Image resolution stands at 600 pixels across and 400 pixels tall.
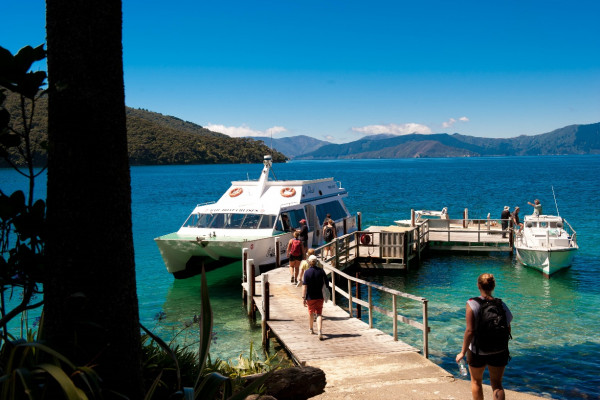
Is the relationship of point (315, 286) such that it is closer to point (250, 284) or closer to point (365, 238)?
point (250, 284)

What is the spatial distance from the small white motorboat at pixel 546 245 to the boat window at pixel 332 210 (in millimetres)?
8539

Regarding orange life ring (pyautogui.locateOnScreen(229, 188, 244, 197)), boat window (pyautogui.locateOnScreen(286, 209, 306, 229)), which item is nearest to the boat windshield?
boat window (pyautogui.locateOnScreen(286, 209, 306, 229))

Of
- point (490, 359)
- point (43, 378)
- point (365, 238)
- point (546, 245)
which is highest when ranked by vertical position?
point (43, 378)

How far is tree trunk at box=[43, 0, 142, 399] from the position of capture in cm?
395

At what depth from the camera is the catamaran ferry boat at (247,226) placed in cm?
1922

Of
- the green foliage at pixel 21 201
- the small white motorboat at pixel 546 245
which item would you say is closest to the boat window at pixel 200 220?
the small white motorboat at pixel 546 245

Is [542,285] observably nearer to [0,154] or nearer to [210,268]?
[210,268]

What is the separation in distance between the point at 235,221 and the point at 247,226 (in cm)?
56

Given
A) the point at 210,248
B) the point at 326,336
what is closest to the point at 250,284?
the point at 210,248

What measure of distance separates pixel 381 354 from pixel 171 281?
51.4 feet

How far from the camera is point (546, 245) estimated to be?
22516 mm

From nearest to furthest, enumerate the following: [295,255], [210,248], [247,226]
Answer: [295,255]
[210,248]
[247,226]

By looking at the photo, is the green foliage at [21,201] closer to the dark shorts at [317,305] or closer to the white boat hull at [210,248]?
the dark shorts at [317,305]

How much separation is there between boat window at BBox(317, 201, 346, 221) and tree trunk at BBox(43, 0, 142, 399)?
2024 cm
